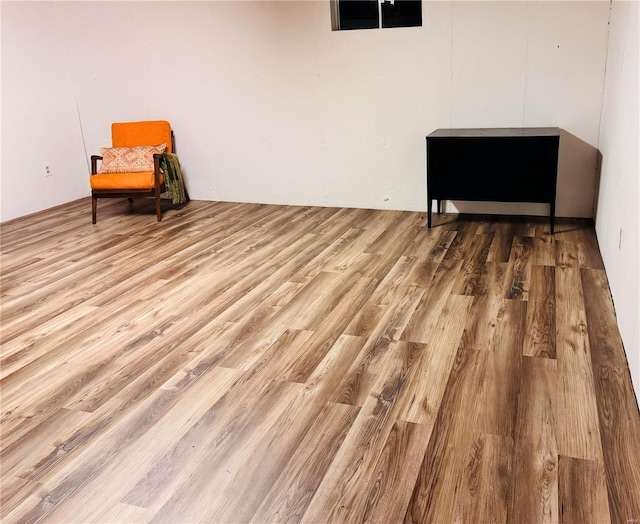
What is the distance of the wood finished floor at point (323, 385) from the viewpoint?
5.92ft

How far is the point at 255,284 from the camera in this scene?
355 cm

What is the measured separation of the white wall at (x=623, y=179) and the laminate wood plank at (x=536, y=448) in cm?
32

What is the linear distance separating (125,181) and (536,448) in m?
4.09

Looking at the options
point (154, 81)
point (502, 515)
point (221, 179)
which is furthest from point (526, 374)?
point (154, 81)

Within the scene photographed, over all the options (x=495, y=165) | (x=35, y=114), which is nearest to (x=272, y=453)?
(x=495, y=165)

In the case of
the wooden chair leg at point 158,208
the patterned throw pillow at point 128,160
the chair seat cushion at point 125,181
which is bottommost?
the wooden chair leg at point 158,208

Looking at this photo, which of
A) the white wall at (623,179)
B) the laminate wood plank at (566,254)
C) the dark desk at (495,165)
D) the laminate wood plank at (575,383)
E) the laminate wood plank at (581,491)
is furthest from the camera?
the dark desk at (495,165)

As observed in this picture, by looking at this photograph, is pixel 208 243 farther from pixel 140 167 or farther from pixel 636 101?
pixel 636 101

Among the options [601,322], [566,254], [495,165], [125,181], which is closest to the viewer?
[601,322]

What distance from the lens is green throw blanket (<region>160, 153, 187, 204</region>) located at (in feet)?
17.5

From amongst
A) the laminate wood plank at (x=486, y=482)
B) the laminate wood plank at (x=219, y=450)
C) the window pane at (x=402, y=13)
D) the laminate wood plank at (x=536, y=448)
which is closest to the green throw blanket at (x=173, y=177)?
the window pane at (x=402, y=13)

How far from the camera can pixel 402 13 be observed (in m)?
4.64

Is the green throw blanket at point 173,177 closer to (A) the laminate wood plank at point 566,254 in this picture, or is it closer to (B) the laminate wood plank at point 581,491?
(A) the laminate wood plank at point 566,254

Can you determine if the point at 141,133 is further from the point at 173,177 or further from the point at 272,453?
the point at 272,453
